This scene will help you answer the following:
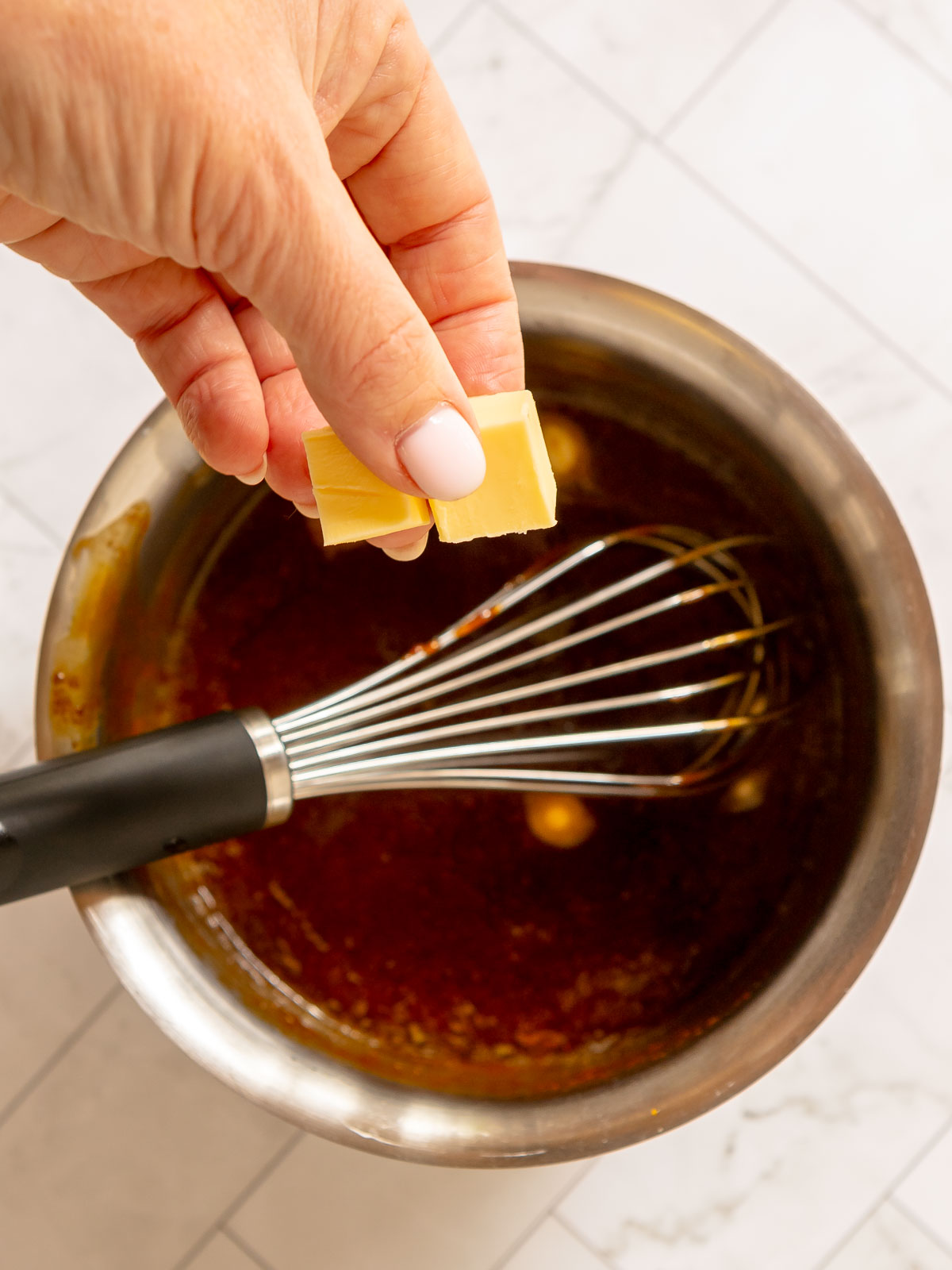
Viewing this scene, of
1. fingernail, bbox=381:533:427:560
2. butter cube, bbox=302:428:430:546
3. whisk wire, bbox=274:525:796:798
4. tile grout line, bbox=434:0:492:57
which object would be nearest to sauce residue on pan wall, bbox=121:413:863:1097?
whisk wire, bbox=274:525:796:798

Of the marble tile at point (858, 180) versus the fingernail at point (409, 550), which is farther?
the marble tile at point (858, 180)

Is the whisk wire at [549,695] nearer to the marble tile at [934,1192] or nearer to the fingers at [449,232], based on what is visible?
the fingers at [449,232]

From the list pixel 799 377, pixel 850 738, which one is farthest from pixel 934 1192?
pixel 799 377

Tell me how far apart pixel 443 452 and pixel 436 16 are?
566 millimetres

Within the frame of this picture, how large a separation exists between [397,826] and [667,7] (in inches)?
25.3

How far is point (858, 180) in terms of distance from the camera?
2.52ft

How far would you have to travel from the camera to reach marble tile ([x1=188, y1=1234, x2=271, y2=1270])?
719 millimetres

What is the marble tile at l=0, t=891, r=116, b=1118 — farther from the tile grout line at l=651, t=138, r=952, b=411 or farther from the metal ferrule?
the tile grout line at l=651, t=138, r=952, b=411

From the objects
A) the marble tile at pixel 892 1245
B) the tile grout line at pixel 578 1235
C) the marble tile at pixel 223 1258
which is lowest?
the marble tile at pixel 223 1258

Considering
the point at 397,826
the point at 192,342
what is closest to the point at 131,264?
the point at 192,342

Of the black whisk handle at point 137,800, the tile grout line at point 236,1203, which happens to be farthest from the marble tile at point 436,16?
the tile grout line at point 236,1203

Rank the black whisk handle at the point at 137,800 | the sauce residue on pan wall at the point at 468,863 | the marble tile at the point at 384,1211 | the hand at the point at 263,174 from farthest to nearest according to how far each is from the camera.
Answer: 1. the marble tile at the point at 384,1211
2. the sauce residue on pan wall at the point at 468,863
3. the black whisk handle at the point at 137,800
4. the hand at the point at 263,174

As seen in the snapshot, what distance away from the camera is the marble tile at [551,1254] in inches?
28.0

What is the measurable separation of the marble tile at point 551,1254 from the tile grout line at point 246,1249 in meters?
0.17
